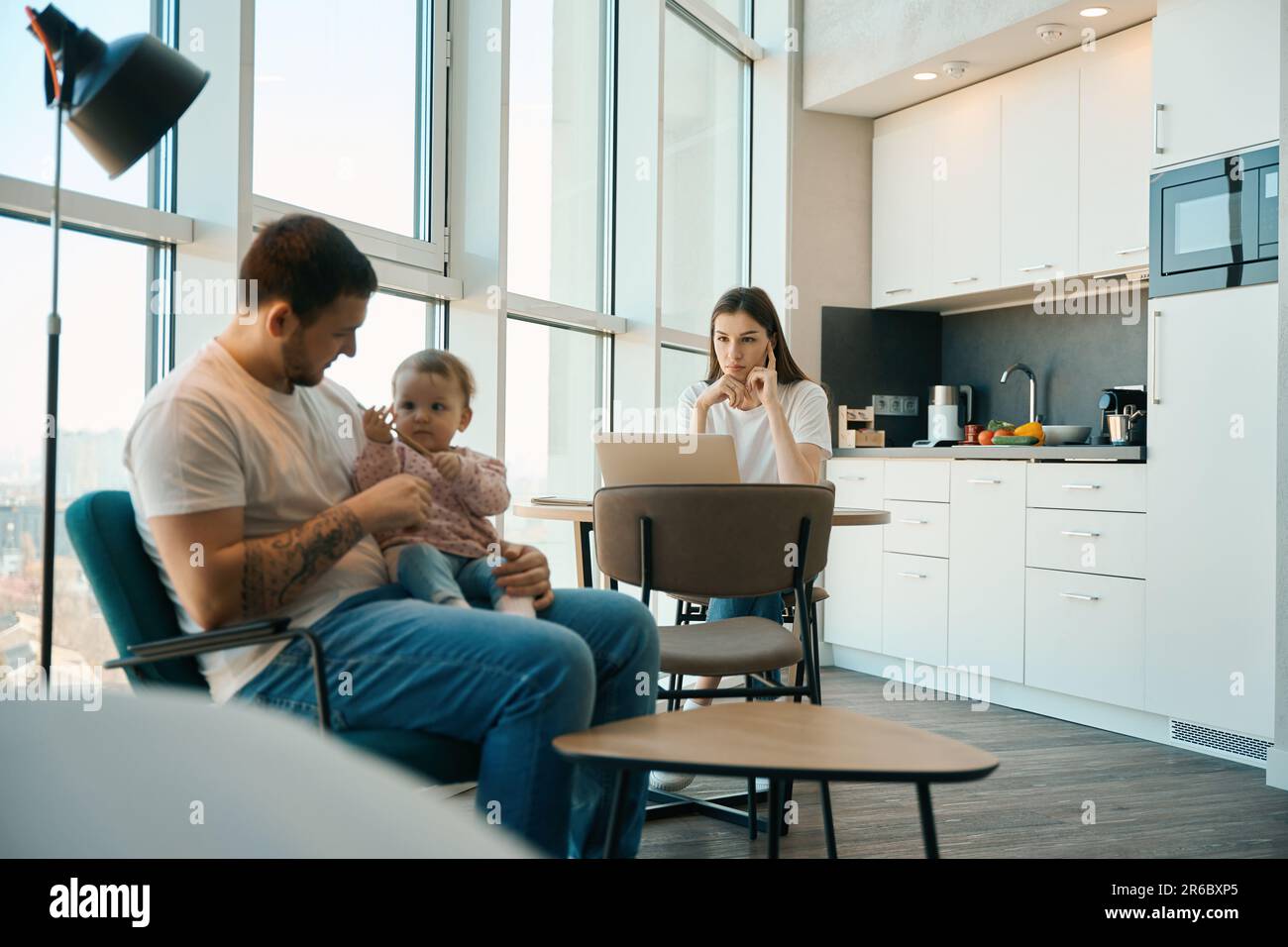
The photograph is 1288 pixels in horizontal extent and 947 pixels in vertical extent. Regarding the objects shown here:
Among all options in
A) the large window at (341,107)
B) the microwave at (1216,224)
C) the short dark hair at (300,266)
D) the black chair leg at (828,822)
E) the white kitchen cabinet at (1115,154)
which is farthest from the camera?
the white kitchen cabinet at (1115,154)

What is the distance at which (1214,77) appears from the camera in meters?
3.40

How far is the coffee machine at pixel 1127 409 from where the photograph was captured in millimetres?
3748

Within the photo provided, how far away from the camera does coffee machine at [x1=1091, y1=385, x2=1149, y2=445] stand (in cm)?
375

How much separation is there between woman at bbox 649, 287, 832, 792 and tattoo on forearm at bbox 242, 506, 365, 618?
5.30 feet

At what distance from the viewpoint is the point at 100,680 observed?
1963 mm

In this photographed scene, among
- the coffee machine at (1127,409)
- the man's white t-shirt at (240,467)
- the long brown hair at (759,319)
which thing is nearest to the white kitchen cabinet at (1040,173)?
the coffee machine at (1127,409)

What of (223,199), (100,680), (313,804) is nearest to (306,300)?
(223,199)

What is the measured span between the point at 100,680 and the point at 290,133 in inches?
51.3

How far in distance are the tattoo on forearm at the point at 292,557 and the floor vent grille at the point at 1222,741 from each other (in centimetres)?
297

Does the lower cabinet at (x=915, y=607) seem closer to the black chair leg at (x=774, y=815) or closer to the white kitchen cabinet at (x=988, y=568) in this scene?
the white kitchen cabinet at (x=988, y=568)

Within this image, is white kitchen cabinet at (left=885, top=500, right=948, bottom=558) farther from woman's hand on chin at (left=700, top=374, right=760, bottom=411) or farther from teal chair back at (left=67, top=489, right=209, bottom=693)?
teal chair back at (left=67, top=489, right=209, bottom=693)

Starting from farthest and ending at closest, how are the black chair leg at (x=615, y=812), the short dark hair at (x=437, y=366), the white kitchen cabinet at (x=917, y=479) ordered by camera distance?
the white kitchen cabinet at (x=917, y=479), the short dark hair at (x=437, y=366), the black chair leg at (x=615, y=812)

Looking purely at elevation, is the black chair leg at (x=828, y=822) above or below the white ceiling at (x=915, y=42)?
below
